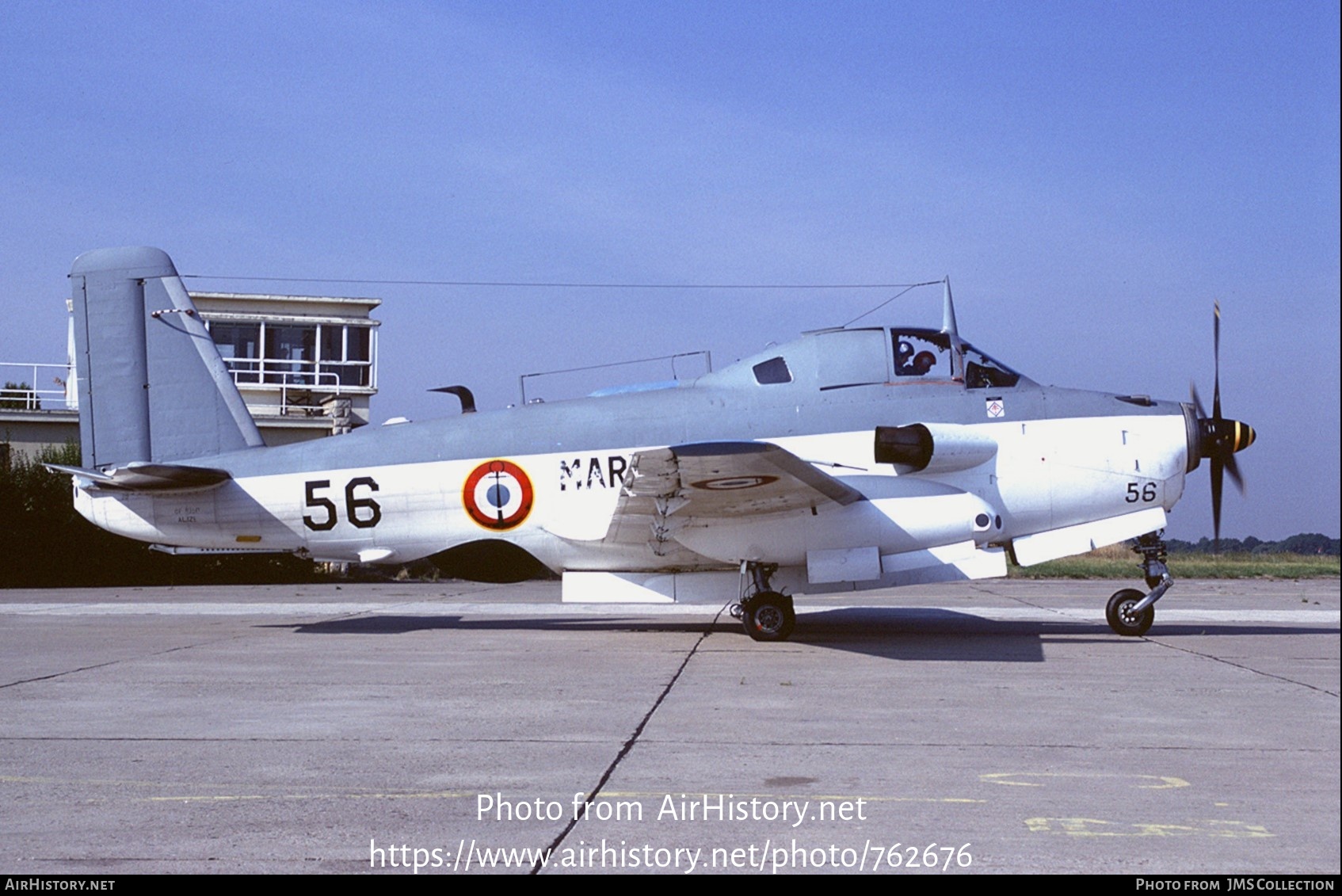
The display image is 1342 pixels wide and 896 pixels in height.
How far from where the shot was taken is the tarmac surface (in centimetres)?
503

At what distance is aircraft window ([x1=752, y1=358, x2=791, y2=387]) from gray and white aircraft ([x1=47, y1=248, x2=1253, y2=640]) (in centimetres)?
3

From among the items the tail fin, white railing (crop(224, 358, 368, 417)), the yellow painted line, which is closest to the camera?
the yellow painted line

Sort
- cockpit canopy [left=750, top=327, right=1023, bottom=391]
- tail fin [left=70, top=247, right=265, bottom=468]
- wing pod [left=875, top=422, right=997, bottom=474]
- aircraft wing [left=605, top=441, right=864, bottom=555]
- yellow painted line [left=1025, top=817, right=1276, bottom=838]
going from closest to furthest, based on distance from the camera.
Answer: yellow painted line [left=1025, top=817, right=1276, bottom=838], aircraft wing [left=605, top=441, right=864, bottom=555], wing pod [left=875, top=422, right=997, bottom=474], cockpit canopy [left=750, top=327, right=1023, bottom=391], tail fin [left=70, top=247, right=265, bottom=468]

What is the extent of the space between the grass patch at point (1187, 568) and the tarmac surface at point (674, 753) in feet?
66.0

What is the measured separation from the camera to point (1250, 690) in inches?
386

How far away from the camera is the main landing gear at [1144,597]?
13.6 metres

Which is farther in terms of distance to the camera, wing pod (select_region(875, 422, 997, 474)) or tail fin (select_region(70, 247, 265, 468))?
tail fin (select_region(70, 247, 265, 468))

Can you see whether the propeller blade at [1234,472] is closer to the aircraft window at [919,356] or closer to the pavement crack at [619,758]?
the aircraft window at [919,356]

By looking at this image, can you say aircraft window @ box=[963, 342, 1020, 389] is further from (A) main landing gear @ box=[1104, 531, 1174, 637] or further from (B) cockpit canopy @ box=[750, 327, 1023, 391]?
(A) main landing gear @ box=[1104, 531, 1174, 637]

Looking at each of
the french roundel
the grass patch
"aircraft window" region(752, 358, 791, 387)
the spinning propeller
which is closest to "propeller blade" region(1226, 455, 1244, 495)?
the spinning propeller

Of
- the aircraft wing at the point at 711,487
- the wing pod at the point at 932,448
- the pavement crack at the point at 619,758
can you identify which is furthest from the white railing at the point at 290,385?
the pavement crack at the point at 619,758

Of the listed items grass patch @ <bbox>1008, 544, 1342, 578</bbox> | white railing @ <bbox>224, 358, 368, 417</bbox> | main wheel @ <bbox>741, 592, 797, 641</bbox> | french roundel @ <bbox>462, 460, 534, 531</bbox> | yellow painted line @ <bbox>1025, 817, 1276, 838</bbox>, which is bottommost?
grass patch @ <bbox>1008, 544, 1342, 578</bbox>

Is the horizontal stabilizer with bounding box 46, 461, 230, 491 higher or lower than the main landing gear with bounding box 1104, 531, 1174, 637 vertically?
higher
